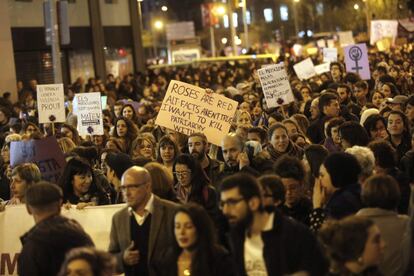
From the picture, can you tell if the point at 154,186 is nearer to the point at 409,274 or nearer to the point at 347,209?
the point at 347,209

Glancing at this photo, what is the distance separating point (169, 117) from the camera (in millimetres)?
11750

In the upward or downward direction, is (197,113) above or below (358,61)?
below

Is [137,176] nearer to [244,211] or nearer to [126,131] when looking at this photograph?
[244,211]

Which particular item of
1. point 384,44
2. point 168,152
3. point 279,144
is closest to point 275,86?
point 279,144

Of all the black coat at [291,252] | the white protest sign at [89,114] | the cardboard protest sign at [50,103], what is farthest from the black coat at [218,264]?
the cardboard protest sign at [50,103]

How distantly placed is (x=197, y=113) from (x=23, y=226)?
3.96 meters

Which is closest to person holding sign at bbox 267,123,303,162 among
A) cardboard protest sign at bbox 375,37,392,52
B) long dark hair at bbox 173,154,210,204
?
long dark hair at bbox 173,154,210,204

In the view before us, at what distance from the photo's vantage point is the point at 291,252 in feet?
16.9

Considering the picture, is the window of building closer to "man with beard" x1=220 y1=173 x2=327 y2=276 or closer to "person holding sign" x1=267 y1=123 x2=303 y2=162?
"person holding sign" x1=267 y1=123 x2=303 y2=162

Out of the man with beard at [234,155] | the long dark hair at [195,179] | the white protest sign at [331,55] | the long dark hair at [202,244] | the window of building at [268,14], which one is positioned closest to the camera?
the long dark hair at [202,244]

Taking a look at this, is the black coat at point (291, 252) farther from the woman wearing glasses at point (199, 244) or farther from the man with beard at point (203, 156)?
the man with beard at point (203, 156)

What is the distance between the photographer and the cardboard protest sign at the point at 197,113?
11.5 metres

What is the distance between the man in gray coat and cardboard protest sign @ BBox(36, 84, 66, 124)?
28.2 ft

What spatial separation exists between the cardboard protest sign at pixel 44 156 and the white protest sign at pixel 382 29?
75.2 ft
